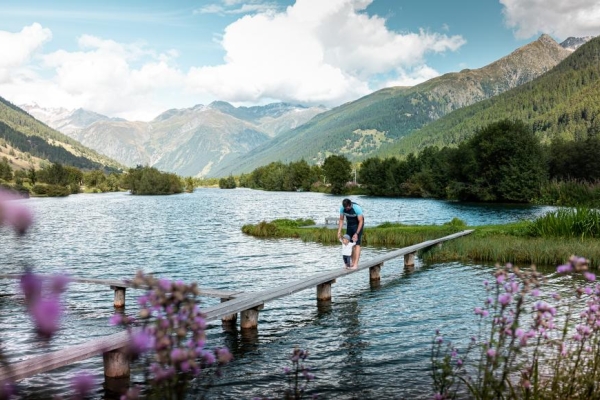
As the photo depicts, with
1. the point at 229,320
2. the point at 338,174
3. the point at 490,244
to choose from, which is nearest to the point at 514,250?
the point at 490,244

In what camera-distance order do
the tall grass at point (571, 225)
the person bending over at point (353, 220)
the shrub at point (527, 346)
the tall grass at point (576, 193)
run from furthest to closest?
the tall grass at point (576, 193)
the tall grass at point (571, 225)
the person bending over at point (353, 220)
the shrub at point (527, 346)

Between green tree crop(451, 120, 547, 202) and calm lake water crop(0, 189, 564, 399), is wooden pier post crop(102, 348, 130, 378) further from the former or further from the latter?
green tree crop(451, 120, 547, 202)

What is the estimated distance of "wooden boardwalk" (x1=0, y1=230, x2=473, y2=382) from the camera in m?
8.80

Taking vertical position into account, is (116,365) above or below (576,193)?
below

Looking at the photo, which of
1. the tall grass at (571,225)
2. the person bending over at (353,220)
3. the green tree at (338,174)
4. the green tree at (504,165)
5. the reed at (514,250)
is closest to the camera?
the person bending over at (353,220)

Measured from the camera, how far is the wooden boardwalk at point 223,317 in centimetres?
880

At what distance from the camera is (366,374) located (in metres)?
11.8

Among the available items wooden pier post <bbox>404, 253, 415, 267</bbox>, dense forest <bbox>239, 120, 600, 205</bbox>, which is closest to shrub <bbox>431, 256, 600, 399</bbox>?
wooden pier post <bbox>404, 253, 415, 267</bbox>

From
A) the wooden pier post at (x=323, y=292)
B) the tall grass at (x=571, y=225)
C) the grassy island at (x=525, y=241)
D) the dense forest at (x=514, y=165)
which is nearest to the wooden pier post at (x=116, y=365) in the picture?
the wooden pier post at (x=323, y=292)

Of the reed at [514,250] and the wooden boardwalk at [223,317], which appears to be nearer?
the wooden boardwalk at [223,317]

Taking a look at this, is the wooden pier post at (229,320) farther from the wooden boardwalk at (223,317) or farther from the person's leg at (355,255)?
the person's leg at (355,255)

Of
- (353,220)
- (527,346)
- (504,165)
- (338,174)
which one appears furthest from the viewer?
(338,174)

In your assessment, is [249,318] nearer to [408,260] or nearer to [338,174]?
[408,260]

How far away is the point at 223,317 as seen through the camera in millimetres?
14812
